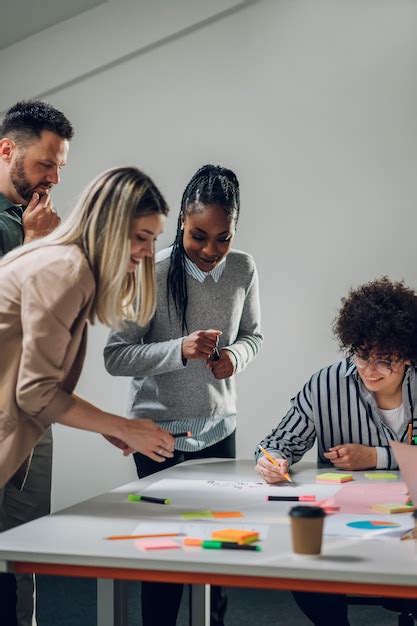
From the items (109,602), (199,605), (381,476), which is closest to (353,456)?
(381,476)

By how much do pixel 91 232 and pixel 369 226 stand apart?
2.24m

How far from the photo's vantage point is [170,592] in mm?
2189

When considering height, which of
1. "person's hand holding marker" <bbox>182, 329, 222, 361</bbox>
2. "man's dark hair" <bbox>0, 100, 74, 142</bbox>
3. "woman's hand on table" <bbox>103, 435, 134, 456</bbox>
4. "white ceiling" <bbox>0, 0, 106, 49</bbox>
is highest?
"white ceiling" <bbox>0, 0, 106, 49</bbox>

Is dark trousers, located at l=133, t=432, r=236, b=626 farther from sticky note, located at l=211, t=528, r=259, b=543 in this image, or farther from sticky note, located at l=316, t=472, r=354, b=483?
sticky note, located at l=211, t=528, r=259, b=543

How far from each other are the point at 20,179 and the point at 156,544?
→ 1.29 m

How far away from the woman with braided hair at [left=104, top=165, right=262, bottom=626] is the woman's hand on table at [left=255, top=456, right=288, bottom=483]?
243mm

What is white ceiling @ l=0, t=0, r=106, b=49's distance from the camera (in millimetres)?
3711

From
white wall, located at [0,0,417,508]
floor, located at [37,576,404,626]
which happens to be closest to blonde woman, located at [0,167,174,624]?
floor, located at [37,576,404,626]

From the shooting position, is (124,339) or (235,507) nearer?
(235,507)

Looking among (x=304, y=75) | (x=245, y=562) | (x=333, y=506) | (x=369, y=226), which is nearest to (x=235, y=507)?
(x=333, y=506)

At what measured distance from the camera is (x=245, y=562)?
4.50ft

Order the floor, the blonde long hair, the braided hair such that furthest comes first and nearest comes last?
the floor, the braided hair, the blonde long hair

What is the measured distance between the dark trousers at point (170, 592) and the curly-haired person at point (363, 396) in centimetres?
18

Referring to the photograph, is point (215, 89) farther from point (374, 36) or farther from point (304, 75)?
point (374, 36)
